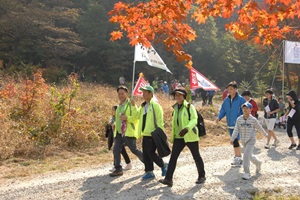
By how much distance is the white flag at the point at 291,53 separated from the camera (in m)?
14.4

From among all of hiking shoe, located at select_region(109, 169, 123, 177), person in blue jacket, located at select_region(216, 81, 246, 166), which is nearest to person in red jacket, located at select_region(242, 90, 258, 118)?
person in blue jacket, located at select_region(216, 81, 246, 166)

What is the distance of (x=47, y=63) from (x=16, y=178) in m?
22.7

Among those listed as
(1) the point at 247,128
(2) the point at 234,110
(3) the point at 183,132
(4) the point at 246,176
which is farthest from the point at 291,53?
(3) the point at 183,132

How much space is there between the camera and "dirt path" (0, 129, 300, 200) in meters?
5.00

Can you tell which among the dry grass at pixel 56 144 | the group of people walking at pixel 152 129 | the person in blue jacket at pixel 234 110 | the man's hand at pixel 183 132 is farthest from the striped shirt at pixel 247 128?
the dry grass at pixel 56 144

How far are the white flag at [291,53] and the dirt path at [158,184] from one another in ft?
28.3

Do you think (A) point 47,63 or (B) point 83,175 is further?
(A) point 47,63

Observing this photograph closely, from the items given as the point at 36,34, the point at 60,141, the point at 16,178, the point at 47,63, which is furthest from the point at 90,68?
the point at 16,178

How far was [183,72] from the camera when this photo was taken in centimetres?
4253

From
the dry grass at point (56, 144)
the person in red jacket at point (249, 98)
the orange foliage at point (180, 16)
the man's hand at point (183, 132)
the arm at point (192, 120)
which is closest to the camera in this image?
the orange foliage at point (180, 16)

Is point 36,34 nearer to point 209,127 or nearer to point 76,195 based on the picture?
point 209,127

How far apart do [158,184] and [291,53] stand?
11656mm

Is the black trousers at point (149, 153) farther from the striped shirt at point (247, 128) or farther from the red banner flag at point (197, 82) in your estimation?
the red banner flag at point (197, 82)

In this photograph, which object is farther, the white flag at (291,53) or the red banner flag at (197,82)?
the white flag at (291,53)
